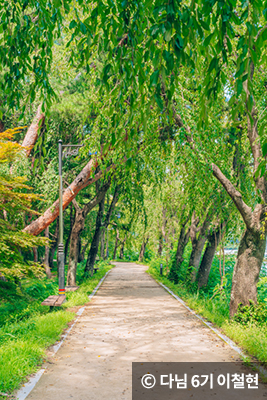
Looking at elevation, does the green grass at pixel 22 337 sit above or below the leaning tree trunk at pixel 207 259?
below

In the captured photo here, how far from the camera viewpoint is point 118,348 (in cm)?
686

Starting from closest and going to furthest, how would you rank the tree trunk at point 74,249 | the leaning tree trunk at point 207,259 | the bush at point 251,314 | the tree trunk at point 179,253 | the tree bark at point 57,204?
the bush at point 251,314 < the tree bark at point 57,204 < the leaning tree trunk at point 207,259 < the tree trunk at point 74,249 < the tree trunk at point 179,253

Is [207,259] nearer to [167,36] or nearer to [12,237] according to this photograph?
[12,237]

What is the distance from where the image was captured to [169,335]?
314 inches

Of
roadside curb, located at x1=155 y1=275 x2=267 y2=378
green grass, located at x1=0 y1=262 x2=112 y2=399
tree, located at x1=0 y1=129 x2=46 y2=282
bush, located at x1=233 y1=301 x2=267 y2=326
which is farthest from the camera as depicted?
bush, located at x1=233 y1=301 x2=267 y2=326

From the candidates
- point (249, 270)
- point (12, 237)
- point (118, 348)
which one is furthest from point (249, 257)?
point (12, 237)

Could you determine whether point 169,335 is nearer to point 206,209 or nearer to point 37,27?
point 206,209

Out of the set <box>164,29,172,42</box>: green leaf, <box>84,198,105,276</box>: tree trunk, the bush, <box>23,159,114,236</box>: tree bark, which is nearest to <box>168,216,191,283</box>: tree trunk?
<box>84,198,105,276</box>: tree trunk

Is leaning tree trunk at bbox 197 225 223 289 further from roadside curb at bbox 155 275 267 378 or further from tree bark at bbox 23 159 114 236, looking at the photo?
tree bark at bbox 23 159 114 236

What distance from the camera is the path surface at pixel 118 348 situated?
190 inches

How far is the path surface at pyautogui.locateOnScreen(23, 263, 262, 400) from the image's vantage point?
4824 mm

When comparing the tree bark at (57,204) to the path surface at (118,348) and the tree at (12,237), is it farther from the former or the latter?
the tree at (12,237)

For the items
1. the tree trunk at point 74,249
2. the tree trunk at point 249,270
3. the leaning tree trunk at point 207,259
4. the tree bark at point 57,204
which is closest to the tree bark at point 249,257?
the tree trunk at point 249,270

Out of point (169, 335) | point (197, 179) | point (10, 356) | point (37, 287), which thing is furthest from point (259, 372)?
point (37, 287)
